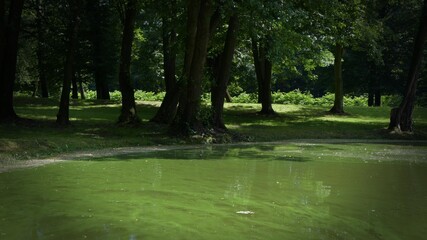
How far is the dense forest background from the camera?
22141mm

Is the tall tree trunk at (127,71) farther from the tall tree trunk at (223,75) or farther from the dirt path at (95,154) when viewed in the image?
the dirt path at (95,154)

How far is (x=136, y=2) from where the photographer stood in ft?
80.4

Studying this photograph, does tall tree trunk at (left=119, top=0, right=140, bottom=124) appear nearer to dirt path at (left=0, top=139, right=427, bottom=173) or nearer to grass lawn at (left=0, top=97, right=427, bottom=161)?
grass lawn at (left=0, top=97, right=427, bottom=161)

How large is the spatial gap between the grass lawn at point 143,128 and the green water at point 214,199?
3.18 metres

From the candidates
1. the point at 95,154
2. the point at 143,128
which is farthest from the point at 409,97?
the point at 95,154

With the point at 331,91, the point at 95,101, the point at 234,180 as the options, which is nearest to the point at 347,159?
the point at 234,180

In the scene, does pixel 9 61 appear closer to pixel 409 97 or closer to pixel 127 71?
pixel 127 71

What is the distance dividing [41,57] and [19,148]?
26756mm

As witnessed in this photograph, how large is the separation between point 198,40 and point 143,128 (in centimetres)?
526

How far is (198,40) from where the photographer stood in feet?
71.7

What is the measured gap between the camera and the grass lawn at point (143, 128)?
57.5 ft

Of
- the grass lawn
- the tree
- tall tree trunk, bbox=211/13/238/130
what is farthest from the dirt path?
the tree

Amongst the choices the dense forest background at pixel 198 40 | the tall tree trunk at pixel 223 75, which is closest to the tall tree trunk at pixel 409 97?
the dense forest background at pixel 198 40

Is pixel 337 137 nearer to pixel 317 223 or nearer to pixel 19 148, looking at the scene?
pixel 19 148
